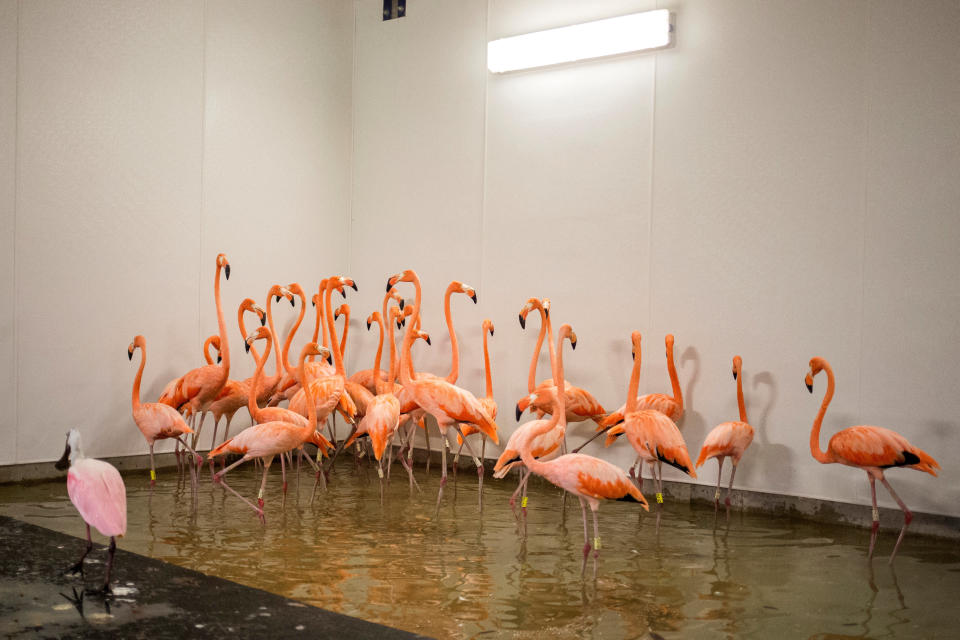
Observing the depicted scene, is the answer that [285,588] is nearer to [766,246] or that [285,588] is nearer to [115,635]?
[115,635]

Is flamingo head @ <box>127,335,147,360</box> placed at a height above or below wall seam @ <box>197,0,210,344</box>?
below

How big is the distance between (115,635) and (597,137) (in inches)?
209

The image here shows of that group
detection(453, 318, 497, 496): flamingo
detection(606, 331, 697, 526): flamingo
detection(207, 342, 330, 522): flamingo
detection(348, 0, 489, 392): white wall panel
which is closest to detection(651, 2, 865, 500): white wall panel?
detection(606, 331, 697, 526): flamingo

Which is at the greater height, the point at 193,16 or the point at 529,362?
the point at 193,16

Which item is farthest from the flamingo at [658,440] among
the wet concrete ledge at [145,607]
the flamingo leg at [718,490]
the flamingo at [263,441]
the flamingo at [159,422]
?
the flamingo at [159,422]

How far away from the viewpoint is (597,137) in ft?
23.9

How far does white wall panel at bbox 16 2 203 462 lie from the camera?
6758 millimetres

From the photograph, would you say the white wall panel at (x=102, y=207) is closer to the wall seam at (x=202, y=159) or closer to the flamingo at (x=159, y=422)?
the wall seam at (x=202, y=159)

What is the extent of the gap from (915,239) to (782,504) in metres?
1.97

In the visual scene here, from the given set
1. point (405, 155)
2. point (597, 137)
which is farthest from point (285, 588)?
point (405, 155)

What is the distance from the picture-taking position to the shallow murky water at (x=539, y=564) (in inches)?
150

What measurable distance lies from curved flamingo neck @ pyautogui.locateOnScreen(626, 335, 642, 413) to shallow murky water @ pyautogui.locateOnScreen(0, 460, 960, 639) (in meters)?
0.73

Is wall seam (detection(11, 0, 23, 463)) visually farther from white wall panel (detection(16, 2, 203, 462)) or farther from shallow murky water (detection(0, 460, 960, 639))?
shallow murky water (detection(0, 460, 960, 639))

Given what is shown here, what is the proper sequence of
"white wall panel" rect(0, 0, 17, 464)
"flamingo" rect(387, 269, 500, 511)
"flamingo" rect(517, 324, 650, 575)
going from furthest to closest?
"white wall panel" rect(0, 0, 17, 464) → "flamingo" rect(387, 269, 500, 511) → "flamingo" rect(517, 324, 650, 575)
